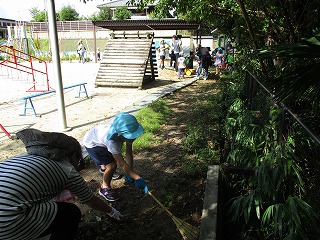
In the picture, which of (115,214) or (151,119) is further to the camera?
(151,119)

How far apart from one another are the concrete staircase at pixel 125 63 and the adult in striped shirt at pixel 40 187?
815 centimetres

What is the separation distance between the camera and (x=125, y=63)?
34.8 feet

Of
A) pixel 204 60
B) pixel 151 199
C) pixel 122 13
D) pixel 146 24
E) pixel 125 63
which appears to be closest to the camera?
pixel 151 199

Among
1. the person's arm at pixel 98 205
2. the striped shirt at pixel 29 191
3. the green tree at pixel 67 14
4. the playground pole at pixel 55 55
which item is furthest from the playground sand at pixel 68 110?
the green tree at pixel 67 14

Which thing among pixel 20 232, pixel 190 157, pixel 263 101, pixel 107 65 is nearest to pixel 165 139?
pixel 190 157

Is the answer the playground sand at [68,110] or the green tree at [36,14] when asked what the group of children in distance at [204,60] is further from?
the green tree at [36,14]

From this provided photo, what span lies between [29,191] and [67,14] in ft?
229

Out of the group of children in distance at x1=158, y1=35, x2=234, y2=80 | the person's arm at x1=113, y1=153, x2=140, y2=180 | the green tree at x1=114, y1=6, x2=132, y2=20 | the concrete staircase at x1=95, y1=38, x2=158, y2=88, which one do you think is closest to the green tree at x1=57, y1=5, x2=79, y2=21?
the green tree at x1=114, y1=6, x2=132, y2=20

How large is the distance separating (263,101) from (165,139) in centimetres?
215

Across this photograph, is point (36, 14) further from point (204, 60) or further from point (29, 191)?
point (29, 191)

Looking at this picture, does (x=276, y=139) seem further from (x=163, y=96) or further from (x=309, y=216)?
(x=163, y=96)

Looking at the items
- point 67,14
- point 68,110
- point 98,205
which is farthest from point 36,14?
point 98,205

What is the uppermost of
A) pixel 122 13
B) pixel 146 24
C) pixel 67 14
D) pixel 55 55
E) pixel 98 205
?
pixel 67 14

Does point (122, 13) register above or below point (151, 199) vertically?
above
